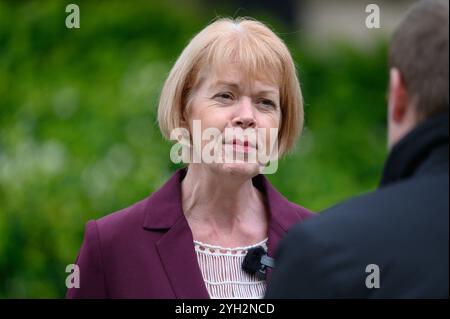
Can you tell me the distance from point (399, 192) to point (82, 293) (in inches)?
50.3

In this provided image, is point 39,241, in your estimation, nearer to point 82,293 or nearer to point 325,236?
point 82,293

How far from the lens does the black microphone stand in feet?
10.3

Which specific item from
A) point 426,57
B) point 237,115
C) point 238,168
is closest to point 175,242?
point 238,168

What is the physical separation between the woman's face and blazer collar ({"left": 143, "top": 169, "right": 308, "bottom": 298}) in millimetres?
190

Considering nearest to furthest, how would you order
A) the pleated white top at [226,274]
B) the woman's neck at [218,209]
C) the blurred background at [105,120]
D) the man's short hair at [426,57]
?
the man's short hair at [426,57], the pleated white top at [226,274], the woman's neck at [218,209], the blurred background at [105,120]

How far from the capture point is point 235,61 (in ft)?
10.3

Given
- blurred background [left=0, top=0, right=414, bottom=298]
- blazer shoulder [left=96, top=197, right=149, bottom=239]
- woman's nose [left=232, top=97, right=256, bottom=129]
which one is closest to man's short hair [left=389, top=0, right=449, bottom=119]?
woman's nose [left=232, top=97, right=256, bottom=129]

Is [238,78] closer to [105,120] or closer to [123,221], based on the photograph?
[123,221]

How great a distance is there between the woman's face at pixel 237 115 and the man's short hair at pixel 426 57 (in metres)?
0.97

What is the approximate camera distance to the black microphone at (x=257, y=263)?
10.3 ft

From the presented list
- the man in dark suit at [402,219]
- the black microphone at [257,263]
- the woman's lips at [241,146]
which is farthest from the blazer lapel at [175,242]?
the man in dark suit at [402,219]

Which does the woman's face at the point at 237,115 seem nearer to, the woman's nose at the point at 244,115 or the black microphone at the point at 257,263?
the woman's nose at the point at 244,115

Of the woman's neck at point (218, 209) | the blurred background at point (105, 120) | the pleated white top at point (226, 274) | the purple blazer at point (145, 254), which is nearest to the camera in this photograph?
the purple blazer at point (145, 254)

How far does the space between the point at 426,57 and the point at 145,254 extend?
126 cm
